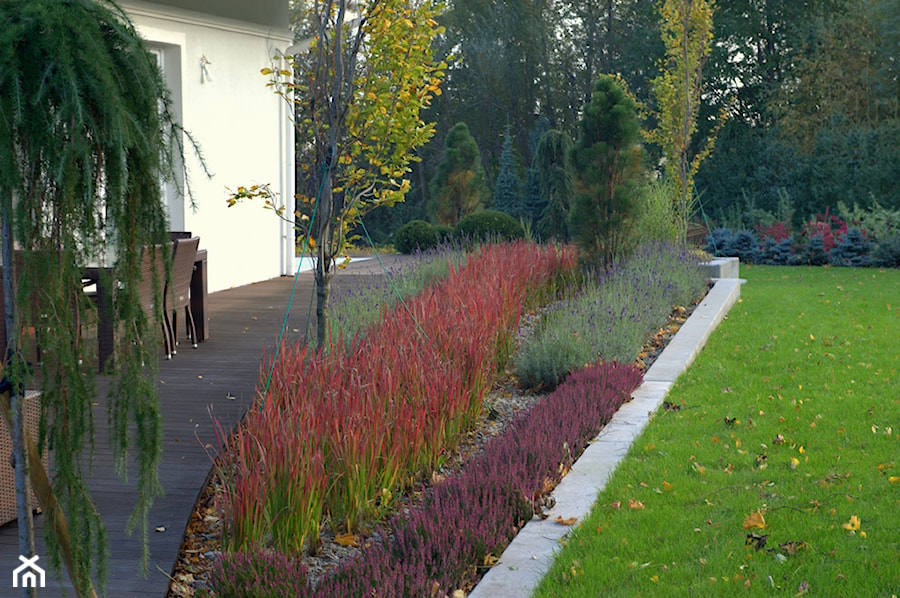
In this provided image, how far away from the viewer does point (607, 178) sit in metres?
9.93

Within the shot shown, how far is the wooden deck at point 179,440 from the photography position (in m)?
3.18

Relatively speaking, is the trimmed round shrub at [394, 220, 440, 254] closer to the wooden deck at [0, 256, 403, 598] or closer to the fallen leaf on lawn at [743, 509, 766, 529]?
the wooden deck at [0, 256, 403, 598]

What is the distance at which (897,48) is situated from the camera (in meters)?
21.5

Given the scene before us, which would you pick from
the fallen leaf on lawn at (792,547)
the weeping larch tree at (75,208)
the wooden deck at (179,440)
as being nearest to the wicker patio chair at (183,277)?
the wooden deck at (179,440)

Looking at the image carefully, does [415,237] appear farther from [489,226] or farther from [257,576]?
[257,576]

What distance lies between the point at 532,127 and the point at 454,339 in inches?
931

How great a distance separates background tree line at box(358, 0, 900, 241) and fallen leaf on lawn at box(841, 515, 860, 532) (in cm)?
1480

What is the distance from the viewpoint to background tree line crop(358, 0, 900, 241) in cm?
2092

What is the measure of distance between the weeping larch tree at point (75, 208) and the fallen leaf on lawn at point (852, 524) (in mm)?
2632

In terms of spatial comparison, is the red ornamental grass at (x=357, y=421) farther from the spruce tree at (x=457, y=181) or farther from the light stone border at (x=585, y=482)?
the spruce tree at (x=457, y=181)

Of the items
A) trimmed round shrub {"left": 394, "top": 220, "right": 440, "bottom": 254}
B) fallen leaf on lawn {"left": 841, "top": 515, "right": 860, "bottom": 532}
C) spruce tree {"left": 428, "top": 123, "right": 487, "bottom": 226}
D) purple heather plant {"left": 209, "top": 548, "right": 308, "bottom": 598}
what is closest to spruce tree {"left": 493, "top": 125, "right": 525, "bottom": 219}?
spruce tree {"left": 428, "top": 123, "right": 487, "bottom": 226}

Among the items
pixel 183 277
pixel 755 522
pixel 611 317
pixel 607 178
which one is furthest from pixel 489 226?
pixel 755 522

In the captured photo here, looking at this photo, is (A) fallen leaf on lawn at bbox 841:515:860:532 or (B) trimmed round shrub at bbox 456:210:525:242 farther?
(B) trimmed round shrub at bbox 456:210:525:242

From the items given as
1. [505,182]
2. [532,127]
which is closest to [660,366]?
[505,182]
